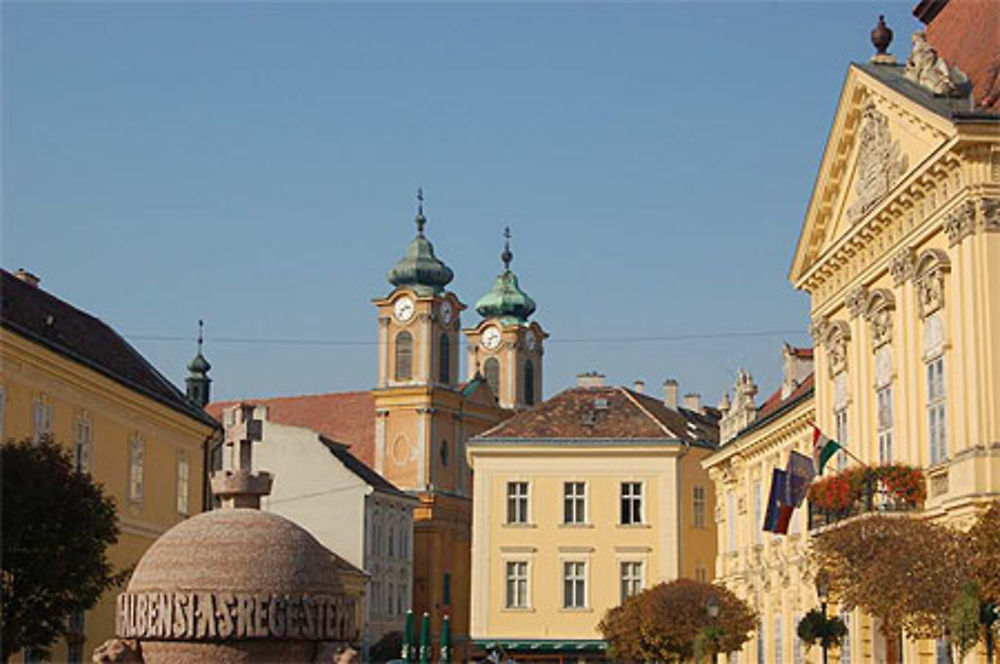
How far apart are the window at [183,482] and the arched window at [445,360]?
6011cm

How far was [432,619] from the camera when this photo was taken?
100 metres

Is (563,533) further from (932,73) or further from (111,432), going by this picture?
(932,73)

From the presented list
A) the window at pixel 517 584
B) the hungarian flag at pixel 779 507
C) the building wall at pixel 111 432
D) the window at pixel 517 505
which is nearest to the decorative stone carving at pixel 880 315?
the hungarian flag at pixel 779 507

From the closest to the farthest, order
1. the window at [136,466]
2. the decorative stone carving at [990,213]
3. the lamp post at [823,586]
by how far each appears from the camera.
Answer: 1. the decorative stone carving at [990,213]
2. the lamp post at [823,586]
3. the window at [136,466]

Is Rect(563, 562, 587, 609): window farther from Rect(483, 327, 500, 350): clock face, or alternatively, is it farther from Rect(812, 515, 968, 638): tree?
Rect(483, 327, 500, 350): clock face

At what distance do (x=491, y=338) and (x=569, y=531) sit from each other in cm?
5966

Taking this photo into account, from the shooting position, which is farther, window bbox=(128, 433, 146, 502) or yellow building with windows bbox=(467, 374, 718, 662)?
yellow building with windows bbox=(467, 374, 718, 662)

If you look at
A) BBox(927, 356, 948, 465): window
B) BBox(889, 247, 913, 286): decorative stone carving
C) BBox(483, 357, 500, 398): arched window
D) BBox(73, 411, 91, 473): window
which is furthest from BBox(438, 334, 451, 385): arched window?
BBox(927, 356, 948, 465): window

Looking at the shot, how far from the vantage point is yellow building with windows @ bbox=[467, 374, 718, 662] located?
63.0 m

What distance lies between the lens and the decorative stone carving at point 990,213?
26.4 meters

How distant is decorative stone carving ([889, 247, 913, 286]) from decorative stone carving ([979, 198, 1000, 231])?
3121 mm

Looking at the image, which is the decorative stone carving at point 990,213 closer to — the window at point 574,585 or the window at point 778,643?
the window at point 778,643

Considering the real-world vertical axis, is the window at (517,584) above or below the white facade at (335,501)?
below

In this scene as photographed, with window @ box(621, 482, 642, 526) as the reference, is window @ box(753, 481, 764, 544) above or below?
below
